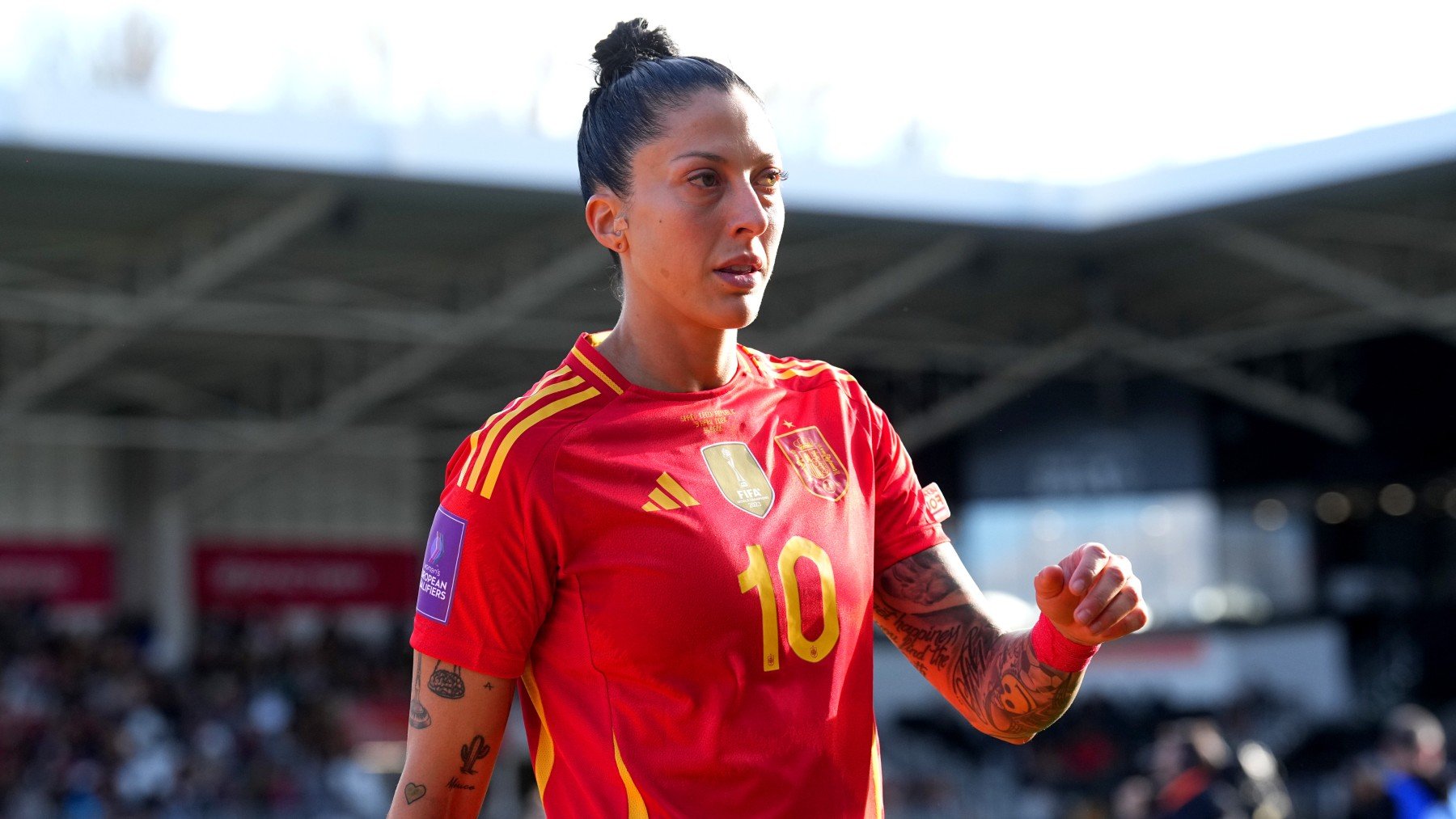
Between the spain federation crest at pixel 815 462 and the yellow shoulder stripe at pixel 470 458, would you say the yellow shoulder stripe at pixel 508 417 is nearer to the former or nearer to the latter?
the yellow shoulder stripe at pixel 470 458

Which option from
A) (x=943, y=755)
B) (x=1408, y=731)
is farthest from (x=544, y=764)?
(x=943, y=755)

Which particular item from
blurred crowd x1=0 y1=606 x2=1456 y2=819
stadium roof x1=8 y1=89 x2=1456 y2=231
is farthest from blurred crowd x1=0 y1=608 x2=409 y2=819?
stadium roof x1=8 y1=89 x2=1456 y2=231

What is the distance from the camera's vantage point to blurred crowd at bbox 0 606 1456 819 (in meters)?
15.4

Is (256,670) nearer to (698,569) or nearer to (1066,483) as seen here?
(1066,483)

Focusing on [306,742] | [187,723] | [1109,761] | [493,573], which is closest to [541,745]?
[493,573]

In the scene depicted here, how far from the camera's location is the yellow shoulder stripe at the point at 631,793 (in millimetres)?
1959

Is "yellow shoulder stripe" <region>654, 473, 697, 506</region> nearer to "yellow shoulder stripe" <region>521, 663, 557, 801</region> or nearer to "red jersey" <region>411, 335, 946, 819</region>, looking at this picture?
"red jersey" <region>411, 335, 946, 819</region>

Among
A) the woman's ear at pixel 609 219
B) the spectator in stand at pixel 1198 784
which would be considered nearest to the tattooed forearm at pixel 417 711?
the woman's ear at pixel 609 219

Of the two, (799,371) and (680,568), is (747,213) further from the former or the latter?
(680,568)

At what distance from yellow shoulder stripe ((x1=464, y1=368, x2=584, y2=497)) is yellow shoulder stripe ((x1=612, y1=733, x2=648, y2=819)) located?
346mm

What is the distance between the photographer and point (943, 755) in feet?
69.3

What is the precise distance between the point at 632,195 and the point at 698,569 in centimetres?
49

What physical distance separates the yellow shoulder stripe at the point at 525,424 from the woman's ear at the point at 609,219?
0.19 metres

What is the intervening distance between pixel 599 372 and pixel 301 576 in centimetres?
2533
